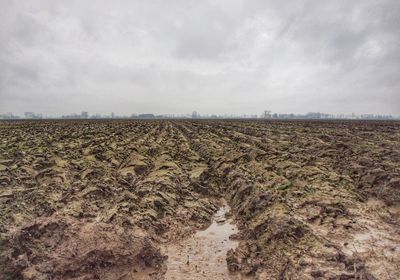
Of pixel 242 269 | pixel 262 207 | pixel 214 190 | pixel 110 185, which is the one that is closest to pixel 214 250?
pixel 242 269

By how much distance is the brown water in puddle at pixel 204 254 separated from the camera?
19.1ft

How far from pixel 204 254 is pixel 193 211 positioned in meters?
2.35

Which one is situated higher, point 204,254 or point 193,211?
point 193,211

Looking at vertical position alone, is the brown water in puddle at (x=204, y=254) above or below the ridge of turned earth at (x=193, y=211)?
below

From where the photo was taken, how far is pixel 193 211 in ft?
29.3

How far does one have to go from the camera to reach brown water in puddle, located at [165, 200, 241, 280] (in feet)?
19.1

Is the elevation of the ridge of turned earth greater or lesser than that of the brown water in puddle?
greater

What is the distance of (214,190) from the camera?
10.9m

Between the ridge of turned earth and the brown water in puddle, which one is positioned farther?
the brown water in puddle

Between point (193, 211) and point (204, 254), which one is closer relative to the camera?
point (204, 254)

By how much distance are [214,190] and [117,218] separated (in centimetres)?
430

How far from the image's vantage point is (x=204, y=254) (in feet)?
21.8

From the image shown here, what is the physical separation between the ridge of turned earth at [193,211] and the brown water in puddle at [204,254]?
0.73 feet

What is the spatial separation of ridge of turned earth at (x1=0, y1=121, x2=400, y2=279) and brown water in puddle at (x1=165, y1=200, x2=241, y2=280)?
0.22 m
